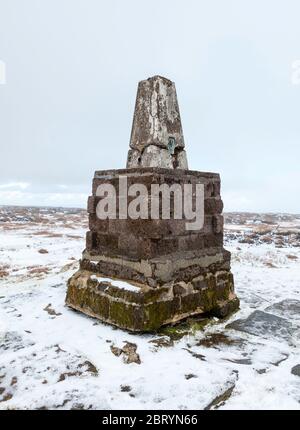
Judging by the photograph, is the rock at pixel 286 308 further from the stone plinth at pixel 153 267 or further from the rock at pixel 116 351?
the rock at pixel 116 351

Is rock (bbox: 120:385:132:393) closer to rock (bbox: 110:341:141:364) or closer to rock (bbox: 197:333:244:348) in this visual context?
rock (bbox: 110:341:141:364)

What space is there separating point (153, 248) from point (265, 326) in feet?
6.79

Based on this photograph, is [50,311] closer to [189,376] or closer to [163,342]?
[163,342]

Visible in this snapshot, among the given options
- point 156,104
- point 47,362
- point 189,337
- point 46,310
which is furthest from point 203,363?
point 156,104

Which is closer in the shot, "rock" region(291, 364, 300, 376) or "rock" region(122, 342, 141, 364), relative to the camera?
"rock" region(291, 364, 300, 376)

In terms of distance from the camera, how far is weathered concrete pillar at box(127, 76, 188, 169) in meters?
5.15

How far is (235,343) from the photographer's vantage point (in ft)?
13.9

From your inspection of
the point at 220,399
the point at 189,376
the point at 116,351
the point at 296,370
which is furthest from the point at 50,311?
the point at 296,370

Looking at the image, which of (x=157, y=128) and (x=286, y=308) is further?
(x=286, y=308)

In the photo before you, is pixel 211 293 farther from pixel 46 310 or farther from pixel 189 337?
pixel 46 310

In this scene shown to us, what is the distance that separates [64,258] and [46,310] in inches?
300

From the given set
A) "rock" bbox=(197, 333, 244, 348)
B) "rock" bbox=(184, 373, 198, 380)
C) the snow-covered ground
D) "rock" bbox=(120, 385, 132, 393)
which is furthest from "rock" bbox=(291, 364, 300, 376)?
"rock" bbox=(120, 385, 132, 393)

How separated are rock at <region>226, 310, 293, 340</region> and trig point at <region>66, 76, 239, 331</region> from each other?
0.36 m

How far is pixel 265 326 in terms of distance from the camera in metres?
4.87
